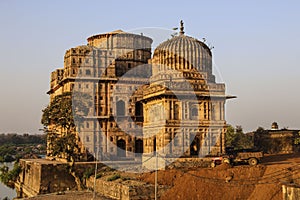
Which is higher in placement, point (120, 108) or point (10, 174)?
point (120, 108)

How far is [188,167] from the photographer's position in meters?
37.6

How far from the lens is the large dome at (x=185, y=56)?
142 feet

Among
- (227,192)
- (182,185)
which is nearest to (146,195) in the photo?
(182,185)

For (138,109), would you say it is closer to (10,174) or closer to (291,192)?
(10,174)

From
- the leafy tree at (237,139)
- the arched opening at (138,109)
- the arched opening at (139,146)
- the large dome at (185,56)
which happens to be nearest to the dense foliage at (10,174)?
the arched opening at (139,146)

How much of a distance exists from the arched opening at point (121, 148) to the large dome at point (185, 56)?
344 inches

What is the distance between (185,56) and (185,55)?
0.33ft

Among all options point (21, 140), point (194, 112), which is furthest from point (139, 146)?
point (21, 140)

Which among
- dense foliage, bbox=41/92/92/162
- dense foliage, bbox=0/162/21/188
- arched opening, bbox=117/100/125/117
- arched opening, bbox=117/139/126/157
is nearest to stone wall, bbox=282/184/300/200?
dense foliage, bbox=41/92/92/162

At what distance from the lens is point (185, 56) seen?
143ft

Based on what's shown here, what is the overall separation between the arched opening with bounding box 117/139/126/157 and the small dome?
31.4 feet

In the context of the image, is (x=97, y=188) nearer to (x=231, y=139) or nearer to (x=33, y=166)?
(x=33, y=166)

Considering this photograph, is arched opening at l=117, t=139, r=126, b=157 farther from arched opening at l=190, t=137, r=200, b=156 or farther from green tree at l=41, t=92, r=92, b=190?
arched opening at l=190, t=137, r=200, b=156

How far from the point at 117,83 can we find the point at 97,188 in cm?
1451
